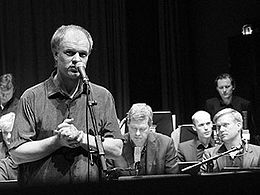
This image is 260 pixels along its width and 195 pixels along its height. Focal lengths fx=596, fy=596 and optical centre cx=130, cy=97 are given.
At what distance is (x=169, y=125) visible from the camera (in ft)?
15.3

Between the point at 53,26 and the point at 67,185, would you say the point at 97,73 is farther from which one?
the point at 67,185

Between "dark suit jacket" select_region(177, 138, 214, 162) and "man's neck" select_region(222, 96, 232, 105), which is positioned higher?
"man's neck" select_region(222, 96, 232, 105)

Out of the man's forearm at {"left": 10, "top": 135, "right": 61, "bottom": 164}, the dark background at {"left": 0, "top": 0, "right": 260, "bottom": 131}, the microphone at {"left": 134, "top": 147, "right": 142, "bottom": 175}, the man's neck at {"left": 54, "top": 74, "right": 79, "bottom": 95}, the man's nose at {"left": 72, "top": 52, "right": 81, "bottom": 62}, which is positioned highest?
the dark background at {"left": 0, "top": 0, "right": 260, "bottom": 131}

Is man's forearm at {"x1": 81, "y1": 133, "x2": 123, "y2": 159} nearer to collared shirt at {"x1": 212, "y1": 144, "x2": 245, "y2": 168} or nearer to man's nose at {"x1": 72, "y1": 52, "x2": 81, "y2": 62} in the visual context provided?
man's nose at {"x1": 72, "y1": 52, "x2": 81, "y2": 62}

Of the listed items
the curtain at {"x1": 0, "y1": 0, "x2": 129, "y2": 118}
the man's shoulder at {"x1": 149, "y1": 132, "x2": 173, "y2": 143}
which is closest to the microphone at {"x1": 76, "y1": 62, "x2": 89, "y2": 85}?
the man's shoulder at {"x1": 149, "y1": 132, "x2": 173, "y2": 143}

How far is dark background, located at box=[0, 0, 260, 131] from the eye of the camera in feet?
22.5

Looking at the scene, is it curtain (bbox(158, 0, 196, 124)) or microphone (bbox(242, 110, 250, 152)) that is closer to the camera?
microphone (bbox(242, 110, 250, 152))

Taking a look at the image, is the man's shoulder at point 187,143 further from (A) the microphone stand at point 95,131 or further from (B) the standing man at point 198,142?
(A) the microphone stand at point 95,131

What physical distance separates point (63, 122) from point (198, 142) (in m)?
3.07

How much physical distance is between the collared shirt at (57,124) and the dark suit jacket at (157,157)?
62.8 inches

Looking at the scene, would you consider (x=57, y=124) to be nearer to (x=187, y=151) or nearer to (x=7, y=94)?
(x=187, y=151)

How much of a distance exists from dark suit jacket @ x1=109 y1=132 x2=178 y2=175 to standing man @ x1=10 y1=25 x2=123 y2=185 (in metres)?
1.60

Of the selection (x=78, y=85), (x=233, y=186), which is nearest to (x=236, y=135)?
(x=78, y=85)

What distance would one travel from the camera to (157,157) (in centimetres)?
359
